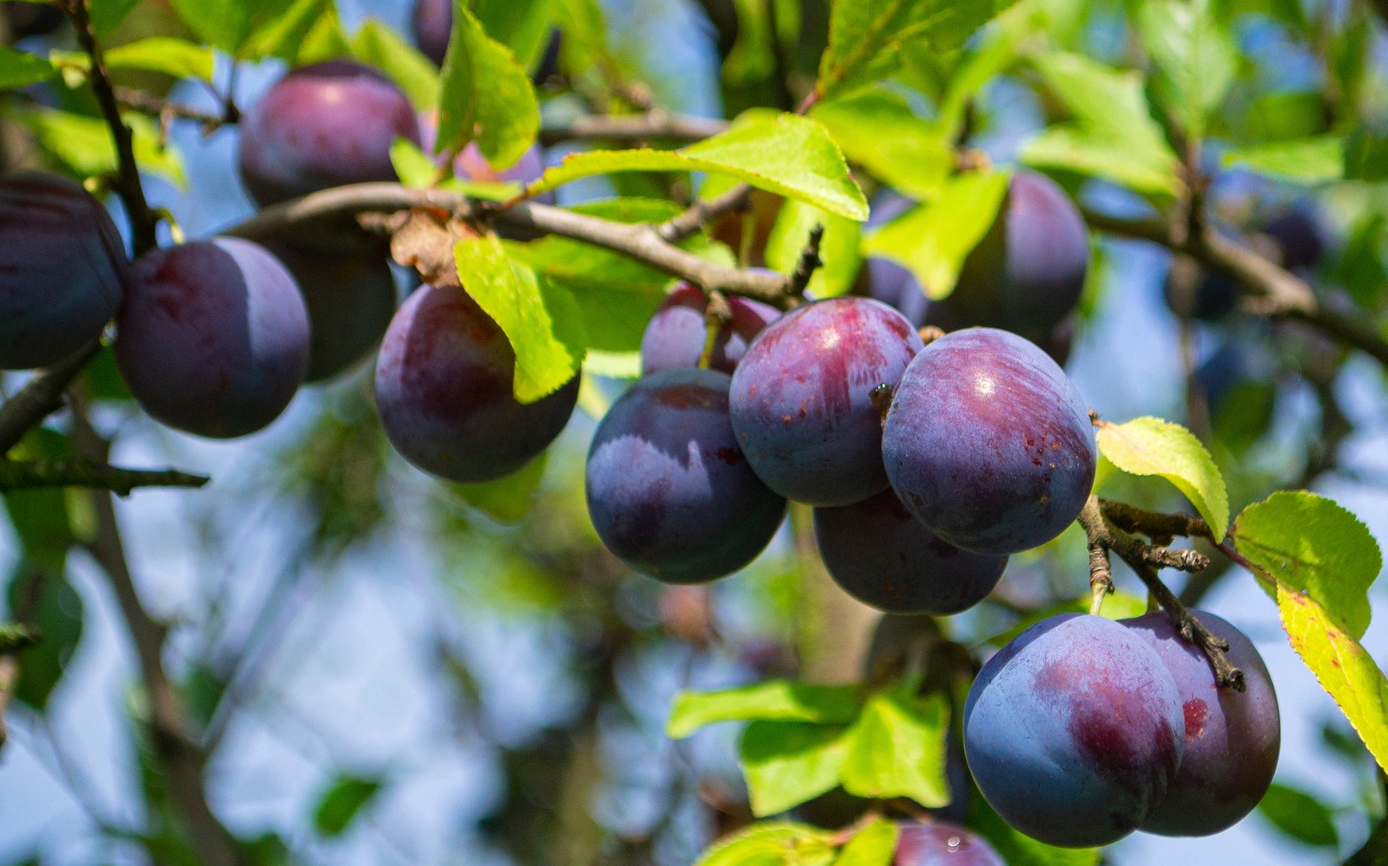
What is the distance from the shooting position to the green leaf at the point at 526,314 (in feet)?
2.66

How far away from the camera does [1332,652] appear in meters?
0.71

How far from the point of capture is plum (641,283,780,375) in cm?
95

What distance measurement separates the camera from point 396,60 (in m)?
1.36

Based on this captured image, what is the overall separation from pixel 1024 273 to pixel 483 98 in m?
0.63

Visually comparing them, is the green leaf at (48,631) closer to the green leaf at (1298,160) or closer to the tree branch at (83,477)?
the tree branch at (83,477)

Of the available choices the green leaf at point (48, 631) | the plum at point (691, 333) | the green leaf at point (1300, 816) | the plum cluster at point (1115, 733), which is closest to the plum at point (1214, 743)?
the plum cluster at point (1115, 733)

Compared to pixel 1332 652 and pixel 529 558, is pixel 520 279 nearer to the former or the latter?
pixel 1332 652

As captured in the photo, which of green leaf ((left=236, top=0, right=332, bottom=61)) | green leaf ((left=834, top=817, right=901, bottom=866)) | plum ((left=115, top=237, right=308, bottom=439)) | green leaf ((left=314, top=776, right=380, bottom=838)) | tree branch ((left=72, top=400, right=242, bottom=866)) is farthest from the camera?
green leaf ((left=314, top=776, right=380, bottom=838))

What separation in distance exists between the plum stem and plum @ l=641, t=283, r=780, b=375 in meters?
0.33

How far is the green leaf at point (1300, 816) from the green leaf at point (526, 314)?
3.17 feet

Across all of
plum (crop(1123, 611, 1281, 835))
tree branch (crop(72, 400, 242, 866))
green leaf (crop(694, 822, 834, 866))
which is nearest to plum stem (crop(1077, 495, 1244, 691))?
plum (crop(1123, 611, 1281, 835))

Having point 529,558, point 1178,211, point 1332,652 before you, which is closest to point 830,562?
point 1332,652

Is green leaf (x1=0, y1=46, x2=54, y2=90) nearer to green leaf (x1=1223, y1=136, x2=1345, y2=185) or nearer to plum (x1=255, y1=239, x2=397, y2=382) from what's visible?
plum (x1=255, y1=239, x2=397, y2=382)

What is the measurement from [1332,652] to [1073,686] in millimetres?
168
